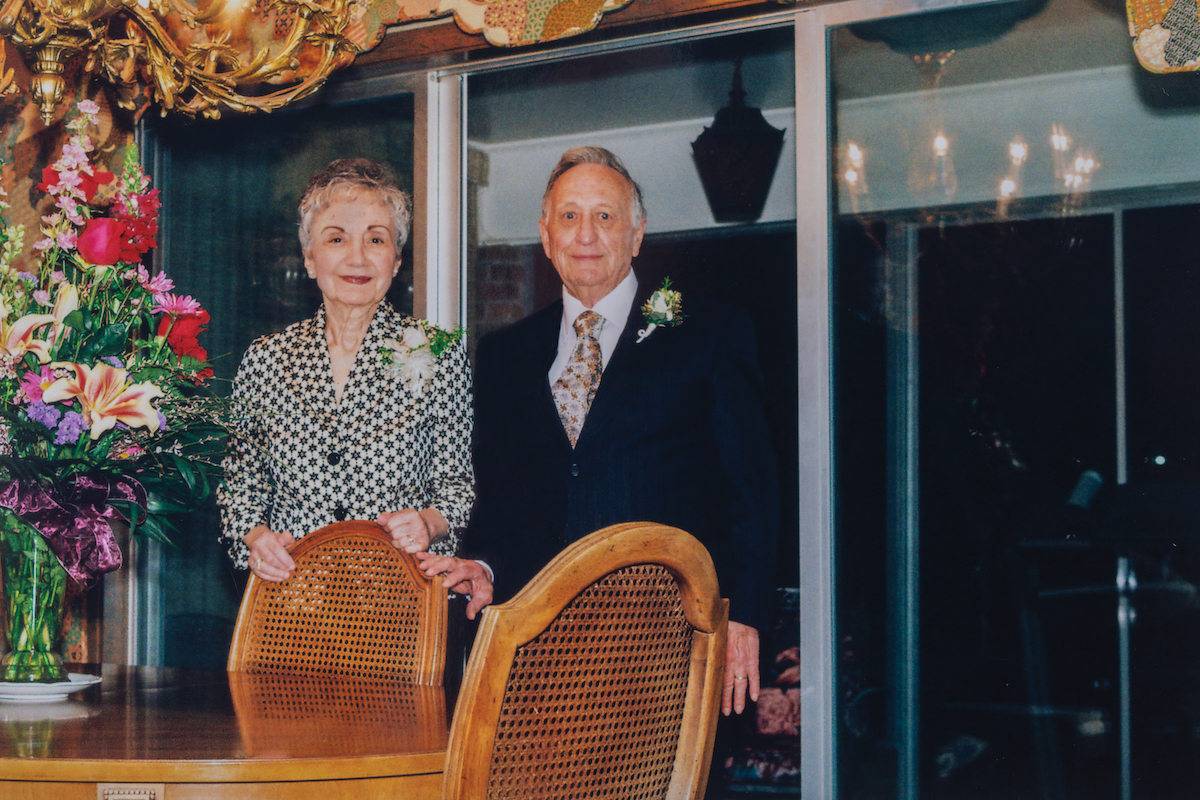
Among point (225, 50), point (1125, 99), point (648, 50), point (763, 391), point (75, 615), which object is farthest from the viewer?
point (75, 615)

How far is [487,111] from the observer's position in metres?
3.27

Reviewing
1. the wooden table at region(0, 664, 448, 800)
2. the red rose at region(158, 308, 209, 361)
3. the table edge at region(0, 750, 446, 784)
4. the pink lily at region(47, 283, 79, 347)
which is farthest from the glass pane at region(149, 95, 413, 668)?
the table edge at region(0, 750, 446, 784)

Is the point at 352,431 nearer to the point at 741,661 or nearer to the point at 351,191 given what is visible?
the point at 351,191

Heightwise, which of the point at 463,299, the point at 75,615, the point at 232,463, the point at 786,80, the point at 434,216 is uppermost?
the point at 786,80

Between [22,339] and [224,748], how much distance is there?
746 millimetres

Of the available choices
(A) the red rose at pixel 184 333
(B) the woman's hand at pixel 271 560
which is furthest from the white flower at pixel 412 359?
(A) the red rose at pixel 184 333

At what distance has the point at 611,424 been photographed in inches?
110

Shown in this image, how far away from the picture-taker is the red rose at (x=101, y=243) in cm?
178

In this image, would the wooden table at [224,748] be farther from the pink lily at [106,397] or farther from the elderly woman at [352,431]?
the elderly woman at [352,431]

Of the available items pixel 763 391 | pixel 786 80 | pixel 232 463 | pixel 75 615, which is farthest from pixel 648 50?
pixel 75 615

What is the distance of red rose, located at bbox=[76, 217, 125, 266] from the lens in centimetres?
178

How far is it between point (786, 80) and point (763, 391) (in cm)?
79

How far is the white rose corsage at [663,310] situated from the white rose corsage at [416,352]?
0.52 m

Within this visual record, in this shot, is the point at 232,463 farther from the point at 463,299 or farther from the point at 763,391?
the point at 763,391
